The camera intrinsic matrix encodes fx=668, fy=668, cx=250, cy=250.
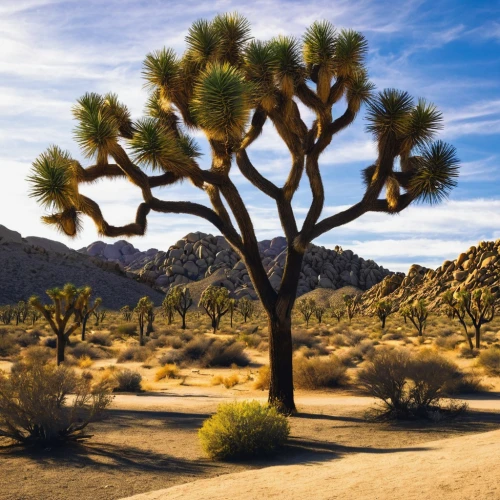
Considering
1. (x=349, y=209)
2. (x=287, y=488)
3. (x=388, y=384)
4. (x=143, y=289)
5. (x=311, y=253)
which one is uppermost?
(x=311, y=253)

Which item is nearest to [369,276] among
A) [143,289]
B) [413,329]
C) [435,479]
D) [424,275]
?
[424,275]

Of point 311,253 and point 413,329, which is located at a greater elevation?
point 311,253

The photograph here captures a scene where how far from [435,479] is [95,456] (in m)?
5.13

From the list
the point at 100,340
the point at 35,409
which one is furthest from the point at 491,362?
the point at 100,340

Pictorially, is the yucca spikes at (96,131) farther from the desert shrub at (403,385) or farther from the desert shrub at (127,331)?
the desert shrub at (127,331)

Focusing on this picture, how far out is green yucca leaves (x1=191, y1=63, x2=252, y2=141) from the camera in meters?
11.9

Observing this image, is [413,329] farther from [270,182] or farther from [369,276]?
[369,276]

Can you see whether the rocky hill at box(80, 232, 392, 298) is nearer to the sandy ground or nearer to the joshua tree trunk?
the joshua tree trunk

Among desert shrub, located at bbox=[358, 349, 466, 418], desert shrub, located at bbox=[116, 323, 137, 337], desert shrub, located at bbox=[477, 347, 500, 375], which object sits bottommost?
desert shrub, located at bbox=[358, 349, 466, 418]

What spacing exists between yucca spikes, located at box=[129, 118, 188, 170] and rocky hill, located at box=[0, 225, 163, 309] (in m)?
56.7

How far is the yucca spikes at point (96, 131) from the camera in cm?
1266

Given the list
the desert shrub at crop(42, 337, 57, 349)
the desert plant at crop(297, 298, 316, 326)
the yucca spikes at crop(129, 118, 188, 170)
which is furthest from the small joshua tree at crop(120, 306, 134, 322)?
the yucca spikes at crop(129, 118, 188, 170)

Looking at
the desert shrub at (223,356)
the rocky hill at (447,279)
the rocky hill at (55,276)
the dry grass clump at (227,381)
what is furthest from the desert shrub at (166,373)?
the rocky hill at (55,276)

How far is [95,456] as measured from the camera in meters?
9.80
